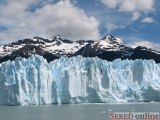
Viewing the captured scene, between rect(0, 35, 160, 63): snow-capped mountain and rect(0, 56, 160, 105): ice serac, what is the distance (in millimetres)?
48398

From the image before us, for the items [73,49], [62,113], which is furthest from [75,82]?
[73,49]

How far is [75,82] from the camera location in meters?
52.8

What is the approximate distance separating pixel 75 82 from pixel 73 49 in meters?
78.7

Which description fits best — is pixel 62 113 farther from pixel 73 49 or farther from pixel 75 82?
pixel 73 49

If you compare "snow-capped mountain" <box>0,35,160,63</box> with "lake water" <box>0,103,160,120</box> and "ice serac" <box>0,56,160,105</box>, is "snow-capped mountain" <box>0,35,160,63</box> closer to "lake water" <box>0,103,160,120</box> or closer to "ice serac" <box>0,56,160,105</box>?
"ice serac" <box>0,56,160,105</box>

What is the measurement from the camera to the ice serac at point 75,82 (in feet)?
162

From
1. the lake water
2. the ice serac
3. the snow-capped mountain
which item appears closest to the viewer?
the lake water

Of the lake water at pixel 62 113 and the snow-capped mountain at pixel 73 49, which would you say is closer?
the lake water at pixel 62 113

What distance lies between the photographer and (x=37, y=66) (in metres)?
51.8

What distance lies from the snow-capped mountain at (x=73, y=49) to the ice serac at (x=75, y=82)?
48.4 meters

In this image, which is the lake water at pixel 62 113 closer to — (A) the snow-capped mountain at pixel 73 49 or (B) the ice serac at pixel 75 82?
(B) the ice serac at pixel 75 82

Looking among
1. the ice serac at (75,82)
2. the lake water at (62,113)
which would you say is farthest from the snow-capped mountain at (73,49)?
the lake water at (62,113)

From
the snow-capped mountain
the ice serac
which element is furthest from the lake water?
the snow-capped mountain

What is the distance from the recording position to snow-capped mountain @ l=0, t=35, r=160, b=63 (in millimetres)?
108375
